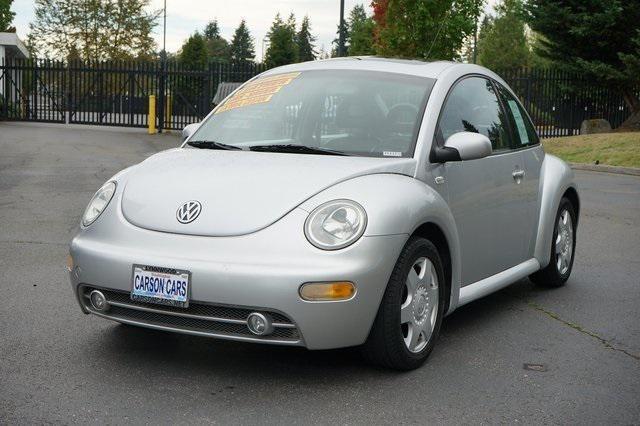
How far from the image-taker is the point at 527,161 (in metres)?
6.48

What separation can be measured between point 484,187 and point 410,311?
A: 124cm

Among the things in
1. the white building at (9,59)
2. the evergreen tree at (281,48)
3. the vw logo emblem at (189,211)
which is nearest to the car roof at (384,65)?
the vw logo emblem at (189,211)

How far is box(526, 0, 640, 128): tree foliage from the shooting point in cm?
2734

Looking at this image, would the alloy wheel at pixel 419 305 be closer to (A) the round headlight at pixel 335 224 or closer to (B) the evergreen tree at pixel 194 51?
(A) the round headlight at pixel 335 224

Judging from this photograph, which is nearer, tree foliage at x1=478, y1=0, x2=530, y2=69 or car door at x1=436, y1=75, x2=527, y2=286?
car door at x1=436, y1=75, x2=527, y2=286

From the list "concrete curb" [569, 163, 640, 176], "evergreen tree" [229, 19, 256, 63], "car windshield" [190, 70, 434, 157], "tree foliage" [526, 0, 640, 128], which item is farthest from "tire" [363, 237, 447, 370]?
"evergreen tree" [229, 19, 256, 63]

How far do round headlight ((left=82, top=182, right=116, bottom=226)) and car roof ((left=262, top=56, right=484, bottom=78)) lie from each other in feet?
5.33

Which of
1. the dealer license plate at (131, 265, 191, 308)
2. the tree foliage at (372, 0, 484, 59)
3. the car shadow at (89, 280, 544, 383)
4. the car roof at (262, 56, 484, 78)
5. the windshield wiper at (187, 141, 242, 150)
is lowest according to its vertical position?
the car shadow at (89, 280, 544, 383)

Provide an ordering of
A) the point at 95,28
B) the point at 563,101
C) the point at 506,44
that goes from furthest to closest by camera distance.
A: the point at 506,44, the point at 95,28, the point at 563,101

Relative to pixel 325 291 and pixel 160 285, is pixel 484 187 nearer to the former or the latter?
pixel 325 291

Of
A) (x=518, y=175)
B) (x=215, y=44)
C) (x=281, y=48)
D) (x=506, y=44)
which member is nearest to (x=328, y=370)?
(x=518, y=175)

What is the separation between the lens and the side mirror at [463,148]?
17.2ft

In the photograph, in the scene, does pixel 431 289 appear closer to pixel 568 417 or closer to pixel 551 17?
pixel 568 417

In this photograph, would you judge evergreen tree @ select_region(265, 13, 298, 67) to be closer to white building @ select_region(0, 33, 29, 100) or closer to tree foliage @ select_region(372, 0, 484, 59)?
white building @ select_region(0, 33, 29, 100)
